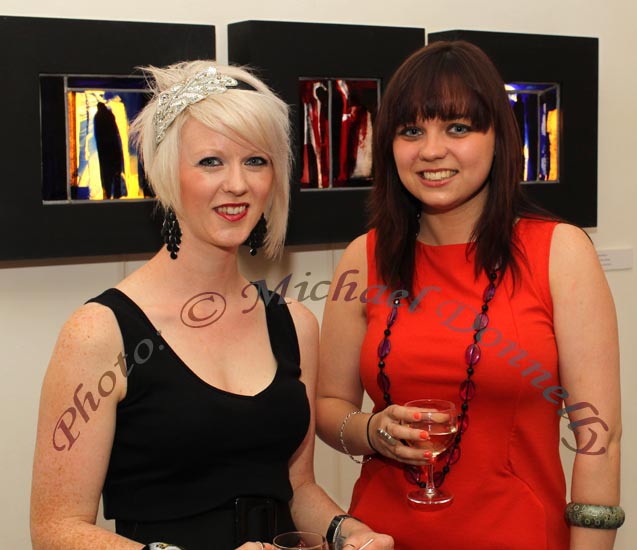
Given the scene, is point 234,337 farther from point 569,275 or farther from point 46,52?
point 46,52

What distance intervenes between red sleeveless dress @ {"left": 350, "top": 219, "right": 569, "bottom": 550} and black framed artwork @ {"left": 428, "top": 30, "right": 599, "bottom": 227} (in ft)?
3.45

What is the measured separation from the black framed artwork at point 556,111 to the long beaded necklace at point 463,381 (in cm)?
109

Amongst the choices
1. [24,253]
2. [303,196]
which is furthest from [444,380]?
[24,253]

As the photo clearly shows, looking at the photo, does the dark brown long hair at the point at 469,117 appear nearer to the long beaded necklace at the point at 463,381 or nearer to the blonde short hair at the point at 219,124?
the long beaded necklace at the point at 463,381

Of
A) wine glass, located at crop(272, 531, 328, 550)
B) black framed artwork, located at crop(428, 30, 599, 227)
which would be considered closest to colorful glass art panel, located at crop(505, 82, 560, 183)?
black framed artwork, located at crop(428, 30, 599, 227)

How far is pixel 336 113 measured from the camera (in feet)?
8.85

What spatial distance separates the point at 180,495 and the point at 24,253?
34.0 inches

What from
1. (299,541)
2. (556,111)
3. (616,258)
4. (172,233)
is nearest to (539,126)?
(556,111)

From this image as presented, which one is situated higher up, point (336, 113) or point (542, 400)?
point (336, 113)

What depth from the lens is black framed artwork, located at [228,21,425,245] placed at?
257 centimetres

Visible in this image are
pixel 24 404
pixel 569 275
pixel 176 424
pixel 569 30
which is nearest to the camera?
pixel 176 424

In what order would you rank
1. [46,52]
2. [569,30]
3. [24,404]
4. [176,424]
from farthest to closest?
[569,30] → [24,404] → [46,52] → [176,424]

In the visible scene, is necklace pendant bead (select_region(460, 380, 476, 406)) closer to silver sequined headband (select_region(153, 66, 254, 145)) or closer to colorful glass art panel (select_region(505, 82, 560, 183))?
silver sequined headband (select_region(153, 66, 254, 145))

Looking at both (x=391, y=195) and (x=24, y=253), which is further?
(x=24, y=253)
